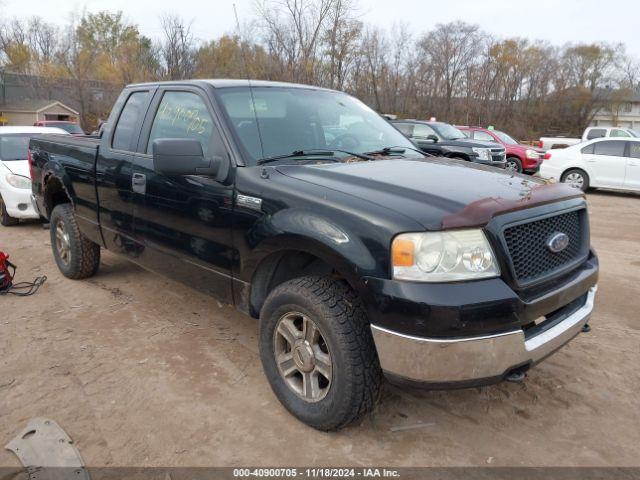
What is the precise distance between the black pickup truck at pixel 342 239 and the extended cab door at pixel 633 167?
422 inches

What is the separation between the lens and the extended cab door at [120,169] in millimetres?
4082

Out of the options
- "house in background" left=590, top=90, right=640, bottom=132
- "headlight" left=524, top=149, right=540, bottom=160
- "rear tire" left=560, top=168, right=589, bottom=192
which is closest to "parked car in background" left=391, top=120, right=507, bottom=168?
"rear tire" left=560, top=168, right=589, bottom=192

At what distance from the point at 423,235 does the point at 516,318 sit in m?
0.57

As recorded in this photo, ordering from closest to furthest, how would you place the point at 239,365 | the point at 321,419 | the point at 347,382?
1. the point at 347,382
2. the point at 321,419
3. the point at 239,365

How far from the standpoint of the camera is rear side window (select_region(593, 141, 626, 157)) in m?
12.7

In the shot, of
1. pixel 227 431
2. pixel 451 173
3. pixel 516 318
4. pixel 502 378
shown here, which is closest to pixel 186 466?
pixel 227 431

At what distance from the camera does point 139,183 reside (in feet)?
12.6

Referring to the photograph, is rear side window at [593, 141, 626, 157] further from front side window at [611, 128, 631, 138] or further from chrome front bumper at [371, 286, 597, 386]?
chrome front bumper at [371, 286, 597, 386]

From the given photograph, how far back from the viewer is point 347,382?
2535 mm

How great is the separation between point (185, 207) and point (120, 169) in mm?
1010

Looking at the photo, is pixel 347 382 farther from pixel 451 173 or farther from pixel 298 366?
pixel 451 173

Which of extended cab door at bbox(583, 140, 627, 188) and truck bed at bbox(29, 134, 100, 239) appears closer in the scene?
truck bed at bbox(29, 134, 100, 239)

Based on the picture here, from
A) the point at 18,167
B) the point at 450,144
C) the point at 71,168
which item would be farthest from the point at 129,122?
the point at 450,144

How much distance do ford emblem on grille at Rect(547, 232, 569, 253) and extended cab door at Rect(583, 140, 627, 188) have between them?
1157 cm
